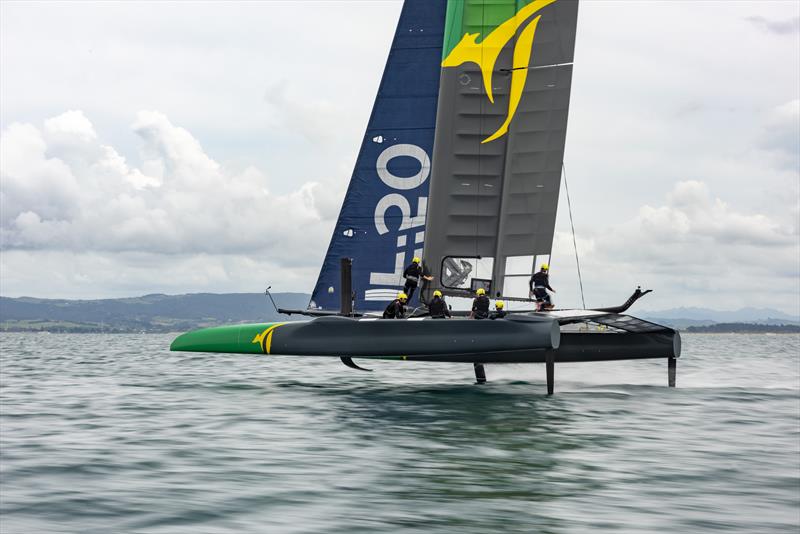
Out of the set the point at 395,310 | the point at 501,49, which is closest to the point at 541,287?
the point at 395,310

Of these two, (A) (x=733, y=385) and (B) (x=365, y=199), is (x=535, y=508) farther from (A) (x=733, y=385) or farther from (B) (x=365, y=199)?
(A) (x=733, y=385)

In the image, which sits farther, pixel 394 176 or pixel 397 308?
pixel 394 176

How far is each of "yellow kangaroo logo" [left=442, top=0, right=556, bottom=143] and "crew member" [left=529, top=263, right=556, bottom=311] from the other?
296 centimetres

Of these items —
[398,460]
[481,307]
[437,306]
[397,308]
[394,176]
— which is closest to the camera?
[398,460]

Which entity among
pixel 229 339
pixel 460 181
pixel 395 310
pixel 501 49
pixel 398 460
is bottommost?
pixel 398 460

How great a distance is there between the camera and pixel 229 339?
19.5m

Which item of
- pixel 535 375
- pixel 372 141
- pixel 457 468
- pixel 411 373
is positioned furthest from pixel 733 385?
pixel 457 468

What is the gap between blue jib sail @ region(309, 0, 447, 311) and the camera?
20328 mm

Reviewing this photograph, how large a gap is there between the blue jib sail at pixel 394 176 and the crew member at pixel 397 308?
1.36 meters

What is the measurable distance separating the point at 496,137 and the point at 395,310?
4226 millimetres

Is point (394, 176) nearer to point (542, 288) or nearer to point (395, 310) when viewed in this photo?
point (395, 310)

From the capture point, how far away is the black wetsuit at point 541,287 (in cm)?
1902

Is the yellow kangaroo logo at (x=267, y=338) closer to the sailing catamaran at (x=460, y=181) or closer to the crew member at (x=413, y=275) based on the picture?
the sailing catamaran at (x=460, y=181)

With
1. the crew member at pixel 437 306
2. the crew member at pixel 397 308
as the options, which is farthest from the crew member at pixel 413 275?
the crew member at pixel 437 306
